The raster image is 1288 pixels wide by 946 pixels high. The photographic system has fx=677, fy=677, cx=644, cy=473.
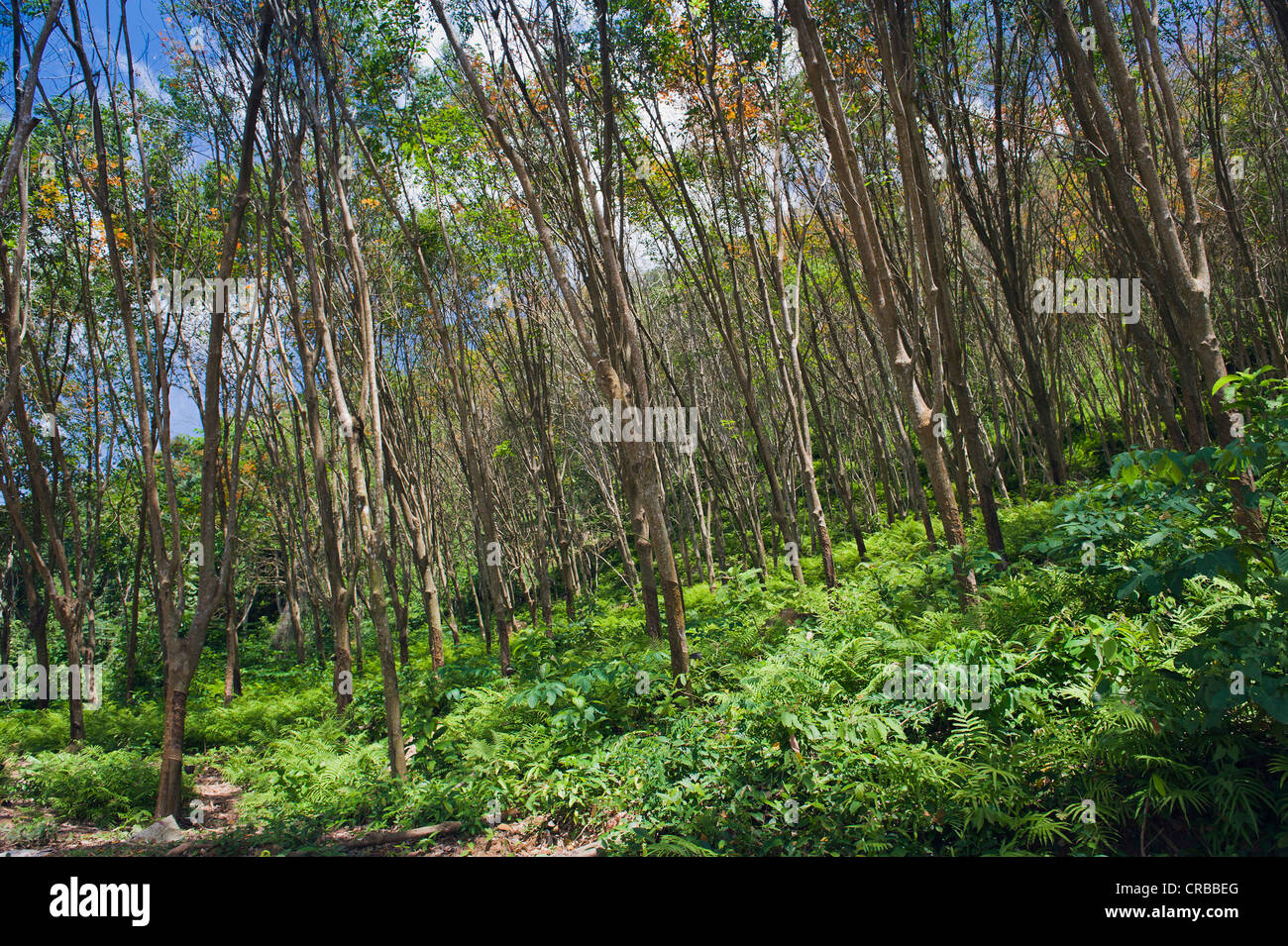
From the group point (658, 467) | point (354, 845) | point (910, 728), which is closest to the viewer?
point (910, 728)

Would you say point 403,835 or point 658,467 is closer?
point 403,835

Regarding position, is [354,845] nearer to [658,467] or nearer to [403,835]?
[403,835]

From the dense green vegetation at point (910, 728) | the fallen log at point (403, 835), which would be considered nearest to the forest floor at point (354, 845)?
the fallen log at point (403, 835)

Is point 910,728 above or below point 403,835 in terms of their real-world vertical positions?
above

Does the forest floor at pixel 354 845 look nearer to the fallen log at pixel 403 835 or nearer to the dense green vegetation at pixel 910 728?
the fallen log at pixel 403 835

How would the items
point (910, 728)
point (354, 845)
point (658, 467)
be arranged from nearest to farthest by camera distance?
point (910, 728) < point (354, 845) < point (658, 467)

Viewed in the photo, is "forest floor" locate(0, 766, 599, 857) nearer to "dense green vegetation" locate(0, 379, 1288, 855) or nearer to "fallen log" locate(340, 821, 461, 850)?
"fallen log" locate(340, 821, 461, 850)

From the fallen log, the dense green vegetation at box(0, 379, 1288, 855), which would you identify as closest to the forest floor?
the fallen log

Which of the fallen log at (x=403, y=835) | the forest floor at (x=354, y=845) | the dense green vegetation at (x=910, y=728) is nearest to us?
the dense green vegetation at (x=910, y=728)

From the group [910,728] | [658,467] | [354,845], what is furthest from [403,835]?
[658,467]

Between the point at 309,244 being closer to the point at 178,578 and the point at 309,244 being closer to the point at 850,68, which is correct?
the point at 178,578

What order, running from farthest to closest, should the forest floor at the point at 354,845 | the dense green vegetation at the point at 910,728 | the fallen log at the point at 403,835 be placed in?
the fallen log at the point at 403,835 < the forest floor at the point at 354,845 < the dense green vegetation at the point at 910,728

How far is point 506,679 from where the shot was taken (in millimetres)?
6574
